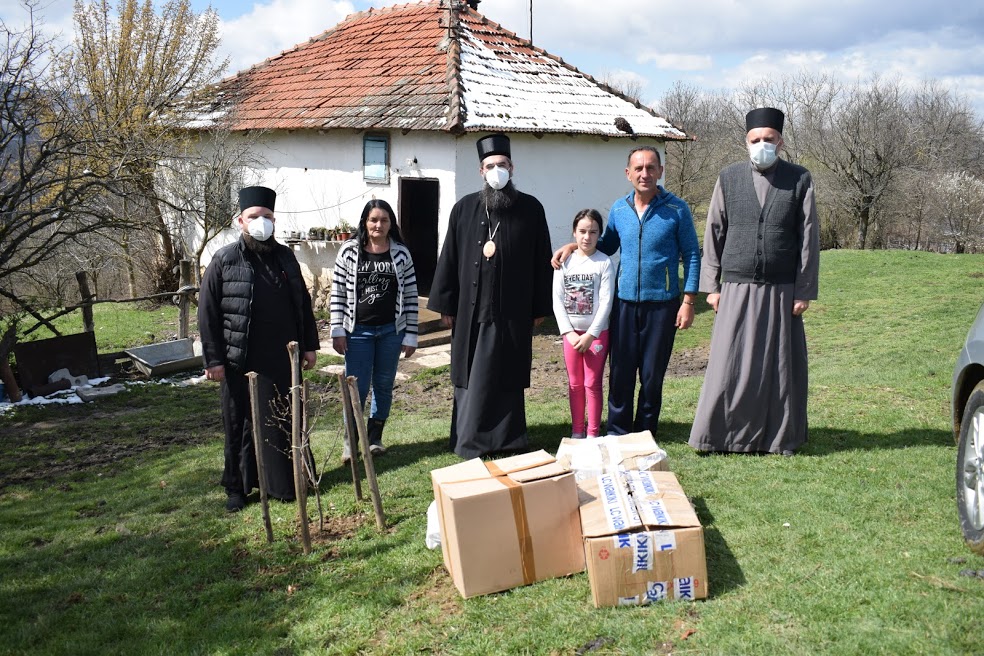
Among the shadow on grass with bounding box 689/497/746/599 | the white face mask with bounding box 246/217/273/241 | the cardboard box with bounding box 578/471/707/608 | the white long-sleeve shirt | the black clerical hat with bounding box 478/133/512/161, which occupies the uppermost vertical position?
the black clerical hat with bounding box 478/133/512/161

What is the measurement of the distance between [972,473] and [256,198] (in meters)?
4.22

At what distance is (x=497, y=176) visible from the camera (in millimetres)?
5465

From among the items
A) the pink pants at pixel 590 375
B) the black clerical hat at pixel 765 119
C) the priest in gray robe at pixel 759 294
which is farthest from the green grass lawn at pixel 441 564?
the black clerical hat at pixel 765 119

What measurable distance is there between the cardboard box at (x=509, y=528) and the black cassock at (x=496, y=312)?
5.76 ft

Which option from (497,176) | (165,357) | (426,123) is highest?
(426,123)

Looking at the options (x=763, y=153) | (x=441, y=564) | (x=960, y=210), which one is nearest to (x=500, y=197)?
(x=763, y=153)

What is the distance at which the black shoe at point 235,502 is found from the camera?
17.2 ft

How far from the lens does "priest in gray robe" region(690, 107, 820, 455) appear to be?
5.11 m

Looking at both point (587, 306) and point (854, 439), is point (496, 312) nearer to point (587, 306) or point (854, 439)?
point (587, 306)

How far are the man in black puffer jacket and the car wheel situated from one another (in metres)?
3.74

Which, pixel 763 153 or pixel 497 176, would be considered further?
pixel 497 176

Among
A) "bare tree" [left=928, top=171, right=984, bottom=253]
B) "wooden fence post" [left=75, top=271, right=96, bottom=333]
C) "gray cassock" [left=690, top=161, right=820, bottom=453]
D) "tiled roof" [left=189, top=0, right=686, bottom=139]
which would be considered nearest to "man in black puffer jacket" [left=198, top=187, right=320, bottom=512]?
"gray cassock" [left=690, top=161, right=820, bottom=453]

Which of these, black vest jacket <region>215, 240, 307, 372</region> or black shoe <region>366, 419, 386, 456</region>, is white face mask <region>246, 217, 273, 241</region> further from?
black shoe <region>366, 419, 386, 456</region>

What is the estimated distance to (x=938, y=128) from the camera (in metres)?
32.5
